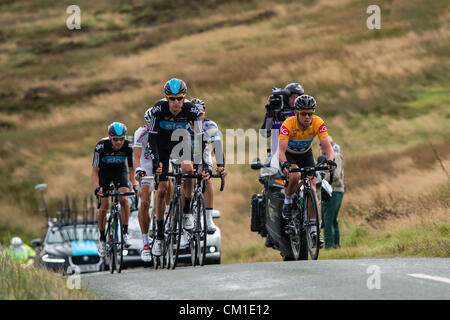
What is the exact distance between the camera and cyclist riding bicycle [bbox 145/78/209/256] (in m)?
11.3

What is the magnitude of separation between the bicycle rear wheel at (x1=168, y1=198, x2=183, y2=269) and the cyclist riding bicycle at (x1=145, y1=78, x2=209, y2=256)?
14cm

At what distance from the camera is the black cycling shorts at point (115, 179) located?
45.6ft

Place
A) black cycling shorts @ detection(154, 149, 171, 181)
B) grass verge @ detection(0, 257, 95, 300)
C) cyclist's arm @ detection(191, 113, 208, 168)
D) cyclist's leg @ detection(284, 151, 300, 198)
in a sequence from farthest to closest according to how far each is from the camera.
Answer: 1. black cycling shorts @ detection(154, 149, 171, 181)
2. cyclist's leg @ detection(284, 151, 300, 198)
3. cyclist's arm @ detection(191, 113, 208, 168)
4. grass verge @ detection(0, 257, 95, 300)

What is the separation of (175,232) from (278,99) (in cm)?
272

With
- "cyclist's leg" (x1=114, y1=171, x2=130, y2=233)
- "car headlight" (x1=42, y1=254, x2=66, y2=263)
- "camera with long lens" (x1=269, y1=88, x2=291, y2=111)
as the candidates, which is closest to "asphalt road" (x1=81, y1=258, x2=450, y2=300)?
"cyclist's leg" (x1=114, y1=171, x2=130, y2=233)

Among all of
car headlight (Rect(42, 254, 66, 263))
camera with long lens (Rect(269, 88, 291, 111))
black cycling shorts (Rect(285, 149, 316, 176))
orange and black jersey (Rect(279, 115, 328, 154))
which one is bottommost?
car headlight (Rect(42, 254, 66, 263))

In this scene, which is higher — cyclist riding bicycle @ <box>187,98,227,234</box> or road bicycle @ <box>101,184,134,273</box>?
cyclist riding bicycle @ <box>187,98,227,234</box>

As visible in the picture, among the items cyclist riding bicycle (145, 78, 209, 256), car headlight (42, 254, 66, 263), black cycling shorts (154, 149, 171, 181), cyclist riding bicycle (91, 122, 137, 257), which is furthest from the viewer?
car headlight (42, 254, 66, 263)

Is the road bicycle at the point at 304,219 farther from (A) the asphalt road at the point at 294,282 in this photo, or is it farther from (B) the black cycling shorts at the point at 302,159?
(A) the asphalt road at the point at 294,282

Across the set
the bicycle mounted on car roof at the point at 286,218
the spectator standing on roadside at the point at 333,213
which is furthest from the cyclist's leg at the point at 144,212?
the spectator standing on roadside at the point at 333,213

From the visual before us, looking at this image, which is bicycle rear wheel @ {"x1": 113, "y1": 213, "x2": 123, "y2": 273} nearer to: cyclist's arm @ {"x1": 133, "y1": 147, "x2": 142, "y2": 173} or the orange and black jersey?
cyclist's arm @ {"x1": 133, "y1": 147, "x2": 142, "y2": 173}

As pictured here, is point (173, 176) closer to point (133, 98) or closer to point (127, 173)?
point (127, 173)

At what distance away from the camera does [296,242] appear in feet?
39.1
